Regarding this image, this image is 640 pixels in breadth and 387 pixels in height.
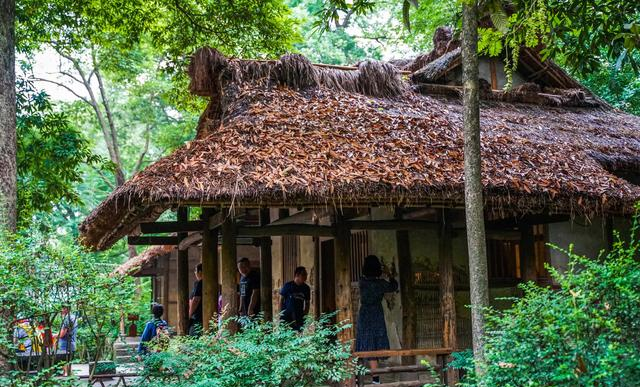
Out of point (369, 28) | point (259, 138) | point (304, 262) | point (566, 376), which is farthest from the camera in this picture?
point (369, 28)

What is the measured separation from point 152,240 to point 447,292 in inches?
186

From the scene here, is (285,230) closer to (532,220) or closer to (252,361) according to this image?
(252,361)

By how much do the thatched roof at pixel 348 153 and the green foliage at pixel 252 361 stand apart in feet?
4.74

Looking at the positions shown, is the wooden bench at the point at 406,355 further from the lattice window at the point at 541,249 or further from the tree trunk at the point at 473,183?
the lattice window at the point at 541,249

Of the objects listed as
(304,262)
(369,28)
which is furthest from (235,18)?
(369,28)

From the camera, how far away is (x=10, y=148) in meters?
8.19

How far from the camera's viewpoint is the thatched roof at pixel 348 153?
7.29m

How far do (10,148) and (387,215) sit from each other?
5012 millimetres

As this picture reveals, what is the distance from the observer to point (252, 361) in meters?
6.29

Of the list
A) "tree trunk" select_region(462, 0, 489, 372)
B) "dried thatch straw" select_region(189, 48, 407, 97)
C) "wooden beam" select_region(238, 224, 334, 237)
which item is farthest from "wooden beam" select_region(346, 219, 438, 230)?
"tree trunk" select_region(462, 0, 489, 372)

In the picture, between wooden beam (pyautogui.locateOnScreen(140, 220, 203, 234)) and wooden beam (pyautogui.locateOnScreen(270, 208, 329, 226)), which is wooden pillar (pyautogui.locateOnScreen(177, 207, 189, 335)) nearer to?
wooden beam (pyautogui.locateOnScreen(270, 208, 329, 226))

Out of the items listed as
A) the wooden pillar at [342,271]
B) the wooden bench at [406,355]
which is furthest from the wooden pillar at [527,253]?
the wooden pillar at [342,271]

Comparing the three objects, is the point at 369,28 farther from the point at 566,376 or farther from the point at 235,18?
the point at 566,376

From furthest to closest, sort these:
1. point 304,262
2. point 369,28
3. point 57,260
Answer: point 369,28 < point 304,262 < point 57,260
